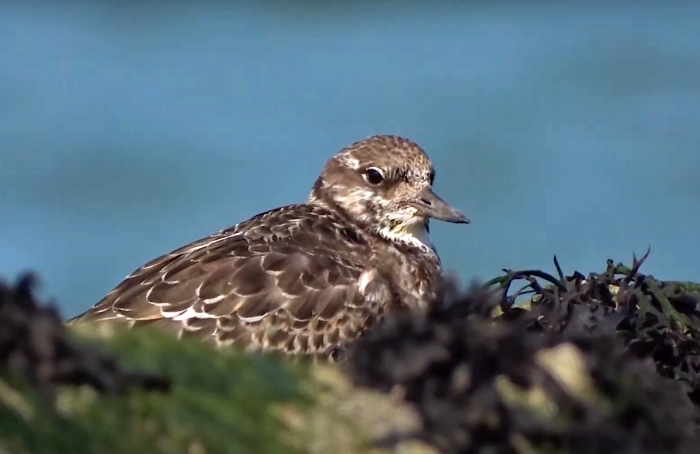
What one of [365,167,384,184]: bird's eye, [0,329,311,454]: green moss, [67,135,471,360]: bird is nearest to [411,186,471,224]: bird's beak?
[67,135,471,360]: bird

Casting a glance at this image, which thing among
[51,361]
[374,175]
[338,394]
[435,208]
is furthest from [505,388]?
[374,175]

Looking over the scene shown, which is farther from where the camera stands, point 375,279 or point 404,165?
point 404,165

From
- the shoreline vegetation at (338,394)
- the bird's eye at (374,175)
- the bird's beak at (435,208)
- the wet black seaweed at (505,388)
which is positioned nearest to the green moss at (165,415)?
the shoreline vegetation at (338,394)

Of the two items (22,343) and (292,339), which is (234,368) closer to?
(22,343)

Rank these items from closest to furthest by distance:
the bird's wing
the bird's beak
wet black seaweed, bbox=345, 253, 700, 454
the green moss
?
1. the green moss
2. wet black seaweed, bbox=345, 253, 700, 454
3. the bird's wing
4. the bird's beak

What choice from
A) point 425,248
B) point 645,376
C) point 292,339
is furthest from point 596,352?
point 425,248

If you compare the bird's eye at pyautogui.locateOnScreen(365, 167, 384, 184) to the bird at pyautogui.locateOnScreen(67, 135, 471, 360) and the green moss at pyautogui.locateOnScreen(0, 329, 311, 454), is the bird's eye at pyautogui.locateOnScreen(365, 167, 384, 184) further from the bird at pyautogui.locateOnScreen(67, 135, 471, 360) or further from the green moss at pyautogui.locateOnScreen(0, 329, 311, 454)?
the green moss at pyautogui.locateOnScreen(0, 329, 311, 454)
